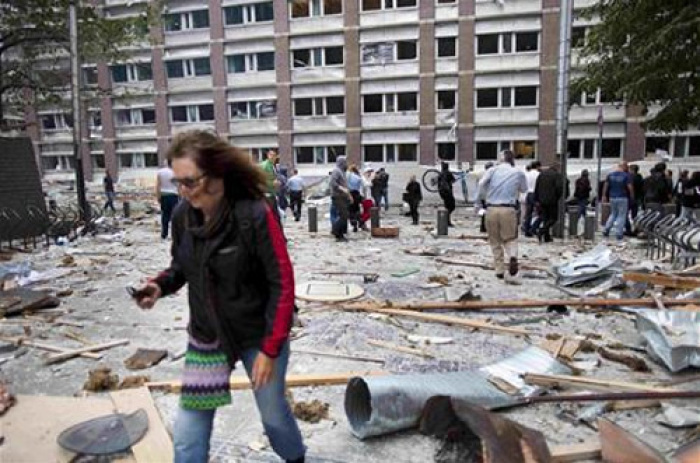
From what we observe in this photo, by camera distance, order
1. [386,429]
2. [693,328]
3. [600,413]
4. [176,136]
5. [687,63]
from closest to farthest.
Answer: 1. [176,136]
2. [386,429]
3. [600,413]
4. [693,328]
5. [687,63]

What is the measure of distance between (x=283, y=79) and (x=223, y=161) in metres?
39.2

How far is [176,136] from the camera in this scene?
7.74 feet

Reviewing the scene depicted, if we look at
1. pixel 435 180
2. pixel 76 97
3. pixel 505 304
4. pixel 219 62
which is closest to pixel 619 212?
pixel 505 304

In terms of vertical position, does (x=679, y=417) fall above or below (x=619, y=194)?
below

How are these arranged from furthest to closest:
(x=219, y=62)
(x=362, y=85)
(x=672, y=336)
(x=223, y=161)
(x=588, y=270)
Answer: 1. (x=219, y=62)
2. (x=362, y=85)
3. (x=588, y=270)
4. (x=672, y=336)
5. (x=223, y=161)

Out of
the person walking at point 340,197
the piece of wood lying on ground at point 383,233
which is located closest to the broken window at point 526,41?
the piece of wood lying on ground at point 383,233

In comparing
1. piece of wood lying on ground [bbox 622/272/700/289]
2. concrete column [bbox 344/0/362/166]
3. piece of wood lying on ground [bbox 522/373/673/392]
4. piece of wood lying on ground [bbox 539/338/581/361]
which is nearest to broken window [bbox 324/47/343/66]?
concrete column [bbox 344/0/362/166]

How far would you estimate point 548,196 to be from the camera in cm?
1238

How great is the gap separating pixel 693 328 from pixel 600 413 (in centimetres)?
164

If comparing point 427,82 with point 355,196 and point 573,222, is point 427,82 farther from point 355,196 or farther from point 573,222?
point 573,222

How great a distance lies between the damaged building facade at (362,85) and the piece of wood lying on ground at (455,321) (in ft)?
86.7

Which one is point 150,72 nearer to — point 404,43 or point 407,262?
point 404,43

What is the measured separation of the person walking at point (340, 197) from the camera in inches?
489

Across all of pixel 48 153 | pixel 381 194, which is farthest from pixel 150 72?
pixel 381 194
